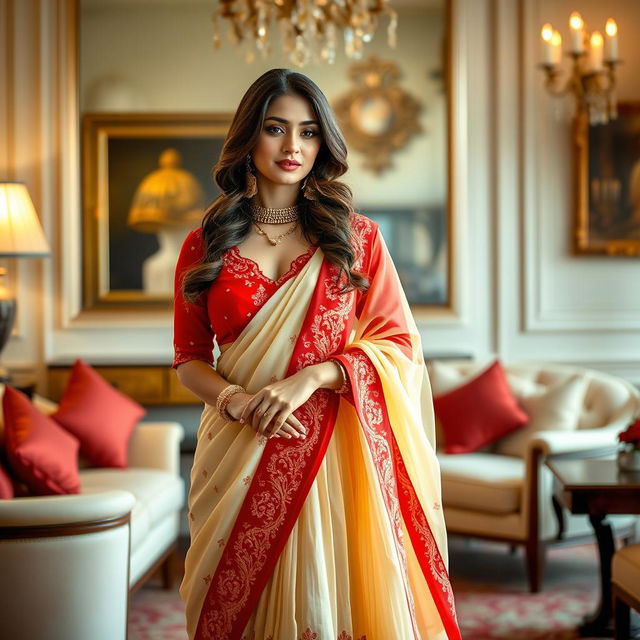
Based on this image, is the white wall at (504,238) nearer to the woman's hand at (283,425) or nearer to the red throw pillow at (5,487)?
the red throw pillow at (5,487)

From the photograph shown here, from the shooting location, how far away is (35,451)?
330cm

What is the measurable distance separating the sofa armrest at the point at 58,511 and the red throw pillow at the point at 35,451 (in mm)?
656

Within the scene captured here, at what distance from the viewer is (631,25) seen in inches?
193

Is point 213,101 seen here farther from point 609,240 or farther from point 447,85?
point 609,240

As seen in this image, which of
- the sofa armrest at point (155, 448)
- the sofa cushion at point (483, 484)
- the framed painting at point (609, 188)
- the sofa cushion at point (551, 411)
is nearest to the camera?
the sofa cushion at point (483, 484)

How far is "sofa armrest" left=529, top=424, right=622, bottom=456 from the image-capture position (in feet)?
12.2

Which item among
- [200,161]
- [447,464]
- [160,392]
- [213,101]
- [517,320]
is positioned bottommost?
[447,464]

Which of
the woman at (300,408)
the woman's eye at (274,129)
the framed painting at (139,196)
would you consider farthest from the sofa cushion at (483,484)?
the woman's eye at (274,129)

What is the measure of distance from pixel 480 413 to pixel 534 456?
59cm

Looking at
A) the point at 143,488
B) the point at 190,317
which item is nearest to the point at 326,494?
the point at 190,317

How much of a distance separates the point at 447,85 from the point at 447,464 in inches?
79.2

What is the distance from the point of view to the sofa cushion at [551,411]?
425 centimetres

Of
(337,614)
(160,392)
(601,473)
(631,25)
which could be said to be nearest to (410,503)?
(337,614)

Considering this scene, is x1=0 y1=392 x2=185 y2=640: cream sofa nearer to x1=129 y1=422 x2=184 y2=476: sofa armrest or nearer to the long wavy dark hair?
the long wavy dark hair
